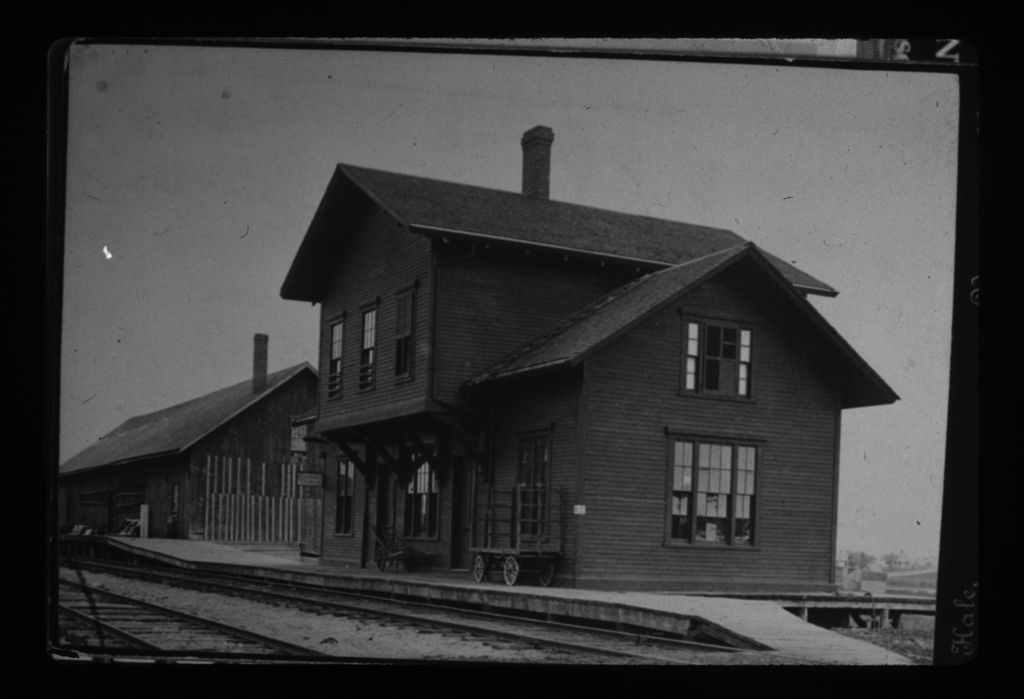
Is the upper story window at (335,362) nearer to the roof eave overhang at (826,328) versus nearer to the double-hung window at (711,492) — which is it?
the double-hung window at (711,492)

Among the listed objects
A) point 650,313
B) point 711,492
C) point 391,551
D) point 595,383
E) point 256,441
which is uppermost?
point 650,313

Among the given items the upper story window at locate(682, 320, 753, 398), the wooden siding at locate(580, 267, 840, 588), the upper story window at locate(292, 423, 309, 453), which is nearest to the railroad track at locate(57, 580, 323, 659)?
the wooden siding at locate(580, 267, 840, 588)

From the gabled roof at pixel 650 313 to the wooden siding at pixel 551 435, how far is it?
1.42 feet

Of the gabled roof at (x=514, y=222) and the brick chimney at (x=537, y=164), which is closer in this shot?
the gabled roof at (x=514, y=222)

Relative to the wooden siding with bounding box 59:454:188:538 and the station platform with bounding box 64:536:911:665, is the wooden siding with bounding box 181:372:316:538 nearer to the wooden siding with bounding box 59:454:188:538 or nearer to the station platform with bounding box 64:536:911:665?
the wooden siding with bounding box 59:454:188:538

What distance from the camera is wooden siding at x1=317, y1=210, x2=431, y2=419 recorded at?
19172 mm

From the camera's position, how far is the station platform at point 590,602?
10.1 metres

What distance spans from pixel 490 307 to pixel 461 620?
21.5 ft

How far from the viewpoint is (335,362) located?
22.2 m

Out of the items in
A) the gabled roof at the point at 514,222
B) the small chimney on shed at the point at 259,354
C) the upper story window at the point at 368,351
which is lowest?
the small chimney on shed at the point at 259,354

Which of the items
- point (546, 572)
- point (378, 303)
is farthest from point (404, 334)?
point (546, 572)

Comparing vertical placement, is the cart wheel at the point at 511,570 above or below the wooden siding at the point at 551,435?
below

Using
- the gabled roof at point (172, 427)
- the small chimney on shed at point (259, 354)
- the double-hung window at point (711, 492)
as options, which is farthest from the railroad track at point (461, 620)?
the double-hung window at point (711, 492)

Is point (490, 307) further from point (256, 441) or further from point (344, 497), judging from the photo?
point (344, 497)
